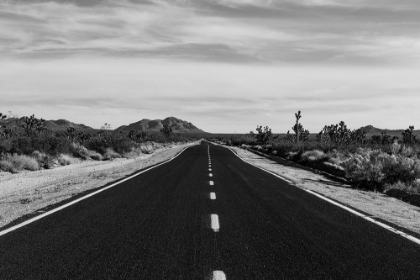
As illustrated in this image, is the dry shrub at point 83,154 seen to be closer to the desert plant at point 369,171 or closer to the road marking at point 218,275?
the desert plant at point 369,171

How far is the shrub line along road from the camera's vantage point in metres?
4.97

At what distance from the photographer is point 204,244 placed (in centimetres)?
623

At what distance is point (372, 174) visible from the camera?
57.3 ft

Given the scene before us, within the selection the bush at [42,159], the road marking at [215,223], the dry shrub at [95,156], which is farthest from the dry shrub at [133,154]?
the road marking at [215,223]

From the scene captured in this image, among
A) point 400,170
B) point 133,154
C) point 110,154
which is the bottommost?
point 133,154

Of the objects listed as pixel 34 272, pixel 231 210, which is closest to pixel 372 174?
pixel 231 210

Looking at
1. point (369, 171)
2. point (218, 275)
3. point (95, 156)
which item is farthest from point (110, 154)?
point (218, 275)

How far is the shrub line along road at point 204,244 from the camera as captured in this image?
4.97 m

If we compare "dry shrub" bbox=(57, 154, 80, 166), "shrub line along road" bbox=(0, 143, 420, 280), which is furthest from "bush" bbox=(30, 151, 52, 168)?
"shrub line along road" bbox=(0, 143, 420, 280)

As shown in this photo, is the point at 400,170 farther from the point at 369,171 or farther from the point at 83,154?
the point at 83,154

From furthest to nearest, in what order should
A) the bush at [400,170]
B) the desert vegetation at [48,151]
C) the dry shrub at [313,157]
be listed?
the dry shrub at [313,157]
the desert vegetation at [48,151]
the bush at [400,170]

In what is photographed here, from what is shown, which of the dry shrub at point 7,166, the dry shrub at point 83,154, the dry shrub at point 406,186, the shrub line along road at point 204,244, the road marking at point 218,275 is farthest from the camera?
the dry shrub at point 83,154

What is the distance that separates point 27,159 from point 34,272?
793 inches

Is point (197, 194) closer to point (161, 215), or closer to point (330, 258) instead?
point (161, 215)
